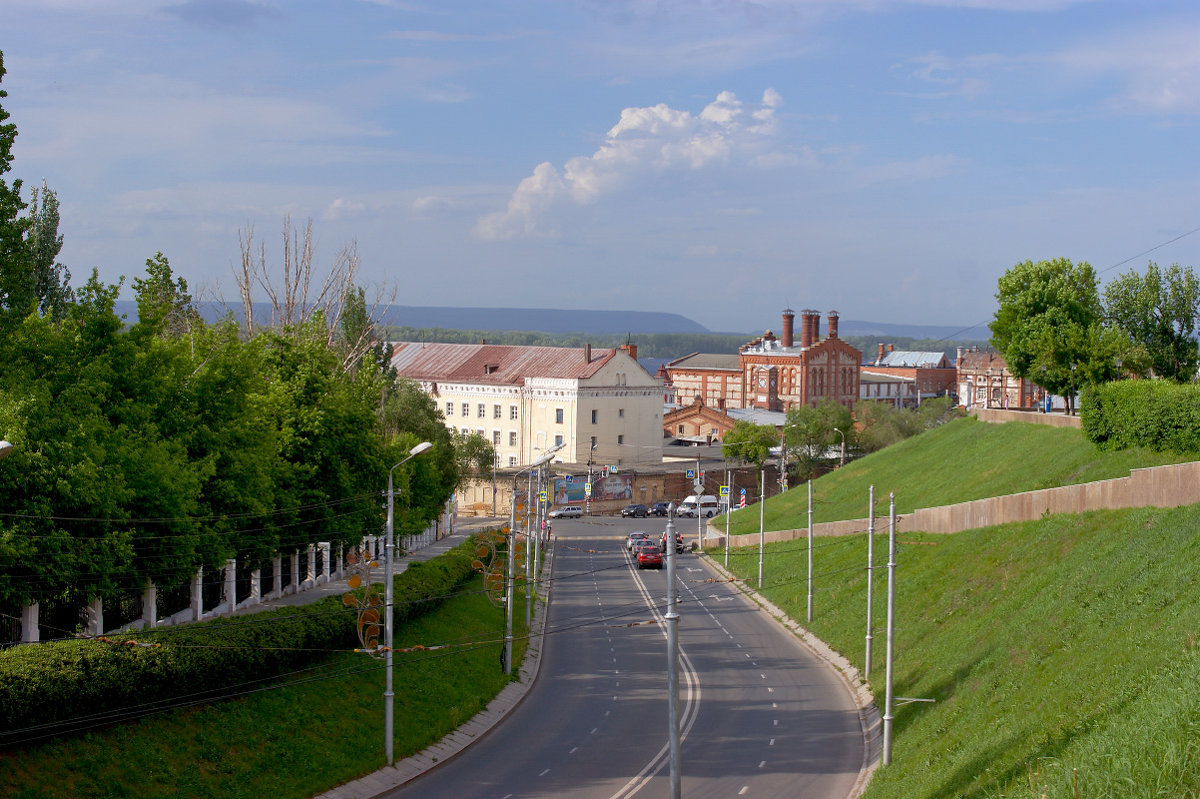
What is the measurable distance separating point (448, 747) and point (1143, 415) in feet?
94.1

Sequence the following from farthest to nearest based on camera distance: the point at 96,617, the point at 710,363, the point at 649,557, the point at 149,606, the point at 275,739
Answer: the point at 710,363 → the point at 649,557 → the point at 149,606 → the point at 96,617 → the point at 275,739

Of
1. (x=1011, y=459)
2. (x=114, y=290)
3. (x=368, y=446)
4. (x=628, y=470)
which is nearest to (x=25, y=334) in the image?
(x=114, y=290)

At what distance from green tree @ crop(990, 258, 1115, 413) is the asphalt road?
23878mm

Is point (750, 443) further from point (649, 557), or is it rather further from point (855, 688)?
point (855, 688)

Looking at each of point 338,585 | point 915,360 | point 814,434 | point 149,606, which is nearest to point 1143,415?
point 338,585

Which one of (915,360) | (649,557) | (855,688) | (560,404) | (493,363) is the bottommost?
(855,688)

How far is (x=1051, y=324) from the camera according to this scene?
6738cm

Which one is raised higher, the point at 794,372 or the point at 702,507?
the point at 794,372

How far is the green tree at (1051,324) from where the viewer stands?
2450 inches

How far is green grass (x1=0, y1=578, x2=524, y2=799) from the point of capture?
2325 cm

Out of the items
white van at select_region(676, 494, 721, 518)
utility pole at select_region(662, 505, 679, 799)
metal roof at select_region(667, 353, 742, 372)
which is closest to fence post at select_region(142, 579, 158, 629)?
utility pole at select_region(662, 505, 679, 799)

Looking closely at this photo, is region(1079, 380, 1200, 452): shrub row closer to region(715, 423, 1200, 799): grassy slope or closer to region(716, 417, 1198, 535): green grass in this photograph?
region(716, 417, 1198, 535): green grass

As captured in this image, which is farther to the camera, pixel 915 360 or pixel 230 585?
pixel 915 360

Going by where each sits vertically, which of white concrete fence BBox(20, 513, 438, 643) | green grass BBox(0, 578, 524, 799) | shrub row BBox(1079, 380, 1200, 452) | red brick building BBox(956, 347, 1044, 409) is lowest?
green grass BBox(0, 578, 524, 799)
